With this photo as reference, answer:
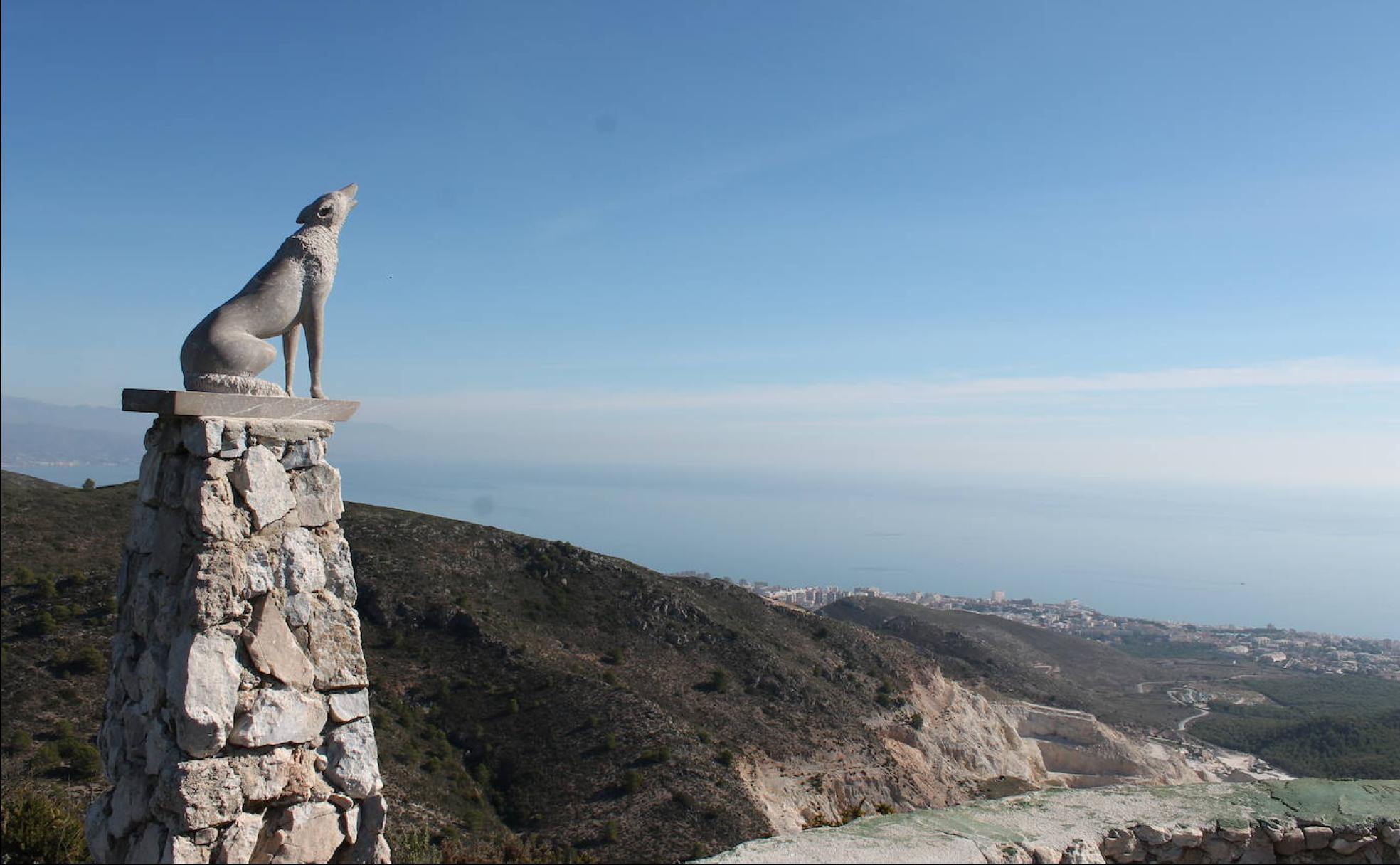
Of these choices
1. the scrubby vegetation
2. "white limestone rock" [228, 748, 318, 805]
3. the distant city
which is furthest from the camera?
the distant city

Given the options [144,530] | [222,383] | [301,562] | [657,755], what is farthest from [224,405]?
[657,755]

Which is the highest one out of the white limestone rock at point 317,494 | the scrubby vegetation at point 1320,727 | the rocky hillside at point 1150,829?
the white limestone rock at point 317,494

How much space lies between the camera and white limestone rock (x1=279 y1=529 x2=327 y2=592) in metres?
5.11

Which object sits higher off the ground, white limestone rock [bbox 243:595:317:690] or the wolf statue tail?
the wolf statue tail

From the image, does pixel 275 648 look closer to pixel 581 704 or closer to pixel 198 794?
pixel 198 794

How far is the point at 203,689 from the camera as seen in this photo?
15.1ft

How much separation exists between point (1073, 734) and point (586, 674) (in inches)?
848

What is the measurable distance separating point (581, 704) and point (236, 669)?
19.7m

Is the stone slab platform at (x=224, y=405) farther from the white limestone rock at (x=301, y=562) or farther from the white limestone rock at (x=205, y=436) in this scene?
the white limestone rock at (x=301, y=562)

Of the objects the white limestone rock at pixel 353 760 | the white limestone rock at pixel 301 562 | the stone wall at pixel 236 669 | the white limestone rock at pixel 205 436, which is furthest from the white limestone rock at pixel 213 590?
the white limestone rock at pixel 353 760

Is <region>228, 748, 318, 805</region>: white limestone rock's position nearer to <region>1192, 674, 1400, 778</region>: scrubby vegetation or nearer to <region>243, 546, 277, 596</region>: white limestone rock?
<region>243, 546, 277, 596</region>: white limestone rock

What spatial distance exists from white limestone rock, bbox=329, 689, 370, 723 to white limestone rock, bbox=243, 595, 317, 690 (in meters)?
0.20

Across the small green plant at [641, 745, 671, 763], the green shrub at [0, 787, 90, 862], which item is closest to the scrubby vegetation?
the small green plant at [641, 745, 671, 763]

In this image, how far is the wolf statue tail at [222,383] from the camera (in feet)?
16.8
